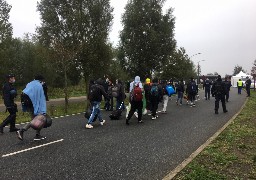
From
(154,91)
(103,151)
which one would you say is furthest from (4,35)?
(103,151)

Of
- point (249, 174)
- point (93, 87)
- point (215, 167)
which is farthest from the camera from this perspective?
point (93, 87)

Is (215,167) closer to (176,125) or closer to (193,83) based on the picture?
(176,125)

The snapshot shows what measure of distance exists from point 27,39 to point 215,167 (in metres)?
43.5

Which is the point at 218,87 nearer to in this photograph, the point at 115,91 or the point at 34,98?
the point at 115,91

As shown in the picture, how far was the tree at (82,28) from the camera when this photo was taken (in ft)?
90.8

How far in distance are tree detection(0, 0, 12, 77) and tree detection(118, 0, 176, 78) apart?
42.4ft

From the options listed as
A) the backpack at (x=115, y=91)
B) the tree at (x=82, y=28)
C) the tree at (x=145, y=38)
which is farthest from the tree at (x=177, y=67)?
the backpack at (x=115, y=91)

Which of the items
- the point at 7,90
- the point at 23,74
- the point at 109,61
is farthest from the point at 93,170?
the point at 23,74

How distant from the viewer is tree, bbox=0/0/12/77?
110 ft

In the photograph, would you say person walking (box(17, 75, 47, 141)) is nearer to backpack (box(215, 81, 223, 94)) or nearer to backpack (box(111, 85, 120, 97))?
backpack (box(111, 85, 120, 97))

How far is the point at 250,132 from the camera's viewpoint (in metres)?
11.3

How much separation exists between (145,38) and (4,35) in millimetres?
A: 15787

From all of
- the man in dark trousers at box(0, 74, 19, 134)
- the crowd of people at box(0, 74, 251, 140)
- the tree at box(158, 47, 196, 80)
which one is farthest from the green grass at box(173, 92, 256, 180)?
the tree at box(158, 47, 196, 80)

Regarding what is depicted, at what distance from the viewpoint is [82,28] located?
91.9ft
